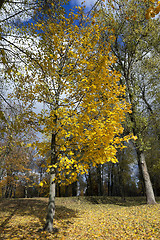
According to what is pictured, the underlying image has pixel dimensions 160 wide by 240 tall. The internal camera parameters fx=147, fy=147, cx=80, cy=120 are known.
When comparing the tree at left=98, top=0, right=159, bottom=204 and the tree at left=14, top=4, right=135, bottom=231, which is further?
the tree at left=98, top=0, right=159, bottom=204

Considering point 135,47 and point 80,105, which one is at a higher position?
point 135,47

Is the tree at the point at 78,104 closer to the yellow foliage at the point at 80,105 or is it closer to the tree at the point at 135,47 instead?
the yellow foliage at the point at 80,105

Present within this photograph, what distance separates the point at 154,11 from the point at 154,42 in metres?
10.1

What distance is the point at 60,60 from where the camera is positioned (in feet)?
18.1

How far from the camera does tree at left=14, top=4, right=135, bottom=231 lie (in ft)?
12.6

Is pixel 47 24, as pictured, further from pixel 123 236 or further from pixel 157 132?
pixel 157 132

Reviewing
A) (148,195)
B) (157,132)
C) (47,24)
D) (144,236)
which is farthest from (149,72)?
(144,236)

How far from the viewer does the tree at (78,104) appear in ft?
12.6

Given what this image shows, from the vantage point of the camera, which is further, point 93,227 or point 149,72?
point 149,72

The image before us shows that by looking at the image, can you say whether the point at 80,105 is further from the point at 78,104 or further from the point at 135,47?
the point at 135,47

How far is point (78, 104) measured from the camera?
4742 mm

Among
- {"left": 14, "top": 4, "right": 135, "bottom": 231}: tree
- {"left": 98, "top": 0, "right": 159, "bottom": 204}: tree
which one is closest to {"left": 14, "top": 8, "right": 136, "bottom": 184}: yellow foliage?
{"left": 14, "top": 4, "right": 135, "bottom": 231}: tree

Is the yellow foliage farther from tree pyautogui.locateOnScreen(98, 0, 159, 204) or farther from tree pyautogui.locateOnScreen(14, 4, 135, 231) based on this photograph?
tree pyautogui.locateOnScreen(98, 0, 159, 204)

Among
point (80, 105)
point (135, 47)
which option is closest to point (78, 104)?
point (80, 105)
